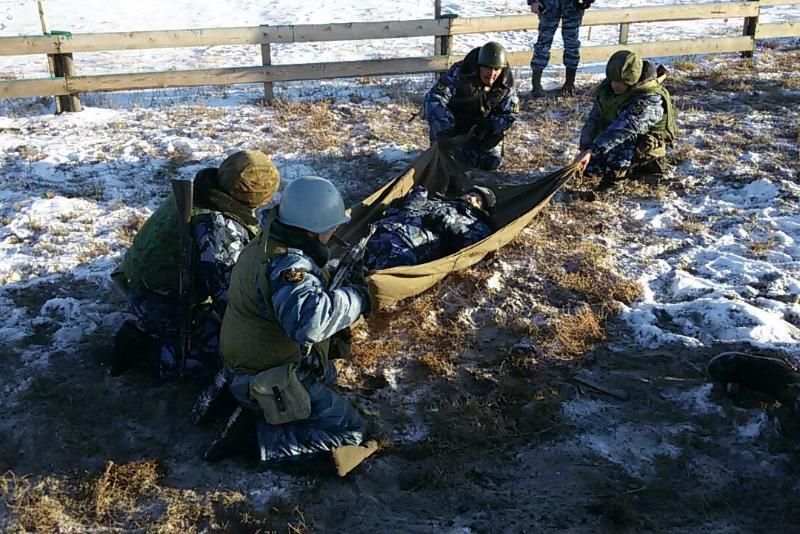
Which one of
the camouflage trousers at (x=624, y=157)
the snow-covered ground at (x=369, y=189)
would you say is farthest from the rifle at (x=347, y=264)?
the camouflage trousers at (x=624, y=157)

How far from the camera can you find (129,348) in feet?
13.6

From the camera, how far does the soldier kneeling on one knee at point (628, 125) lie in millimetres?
6266

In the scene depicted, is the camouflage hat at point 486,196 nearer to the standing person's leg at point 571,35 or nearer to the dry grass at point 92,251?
the dry grass at point 92,251

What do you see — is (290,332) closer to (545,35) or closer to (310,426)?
(310,426)

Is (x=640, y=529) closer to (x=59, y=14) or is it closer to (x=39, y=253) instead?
(x=39, y=253)

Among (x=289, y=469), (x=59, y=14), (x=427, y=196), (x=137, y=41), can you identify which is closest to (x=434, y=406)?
(x=289, y=469)

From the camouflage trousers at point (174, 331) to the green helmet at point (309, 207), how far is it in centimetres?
117

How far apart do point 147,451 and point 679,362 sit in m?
2.94

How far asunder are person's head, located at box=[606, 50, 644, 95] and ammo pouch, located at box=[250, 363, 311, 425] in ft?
14.3

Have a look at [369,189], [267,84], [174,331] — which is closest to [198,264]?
[174,331]

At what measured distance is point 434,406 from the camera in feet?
12.6

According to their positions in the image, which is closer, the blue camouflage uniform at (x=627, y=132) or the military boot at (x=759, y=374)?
the military boot at (x=759, y=374)

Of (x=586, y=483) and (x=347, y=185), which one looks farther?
(x=347, y=185)

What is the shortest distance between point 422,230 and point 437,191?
101cm
